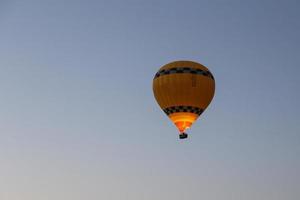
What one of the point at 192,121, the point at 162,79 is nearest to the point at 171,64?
the point at 162,79

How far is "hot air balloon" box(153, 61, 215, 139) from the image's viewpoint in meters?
56.7

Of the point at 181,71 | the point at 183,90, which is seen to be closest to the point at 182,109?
the point at 183,90

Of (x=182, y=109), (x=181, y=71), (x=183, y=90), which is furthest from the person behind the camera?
(x=182, y=109)

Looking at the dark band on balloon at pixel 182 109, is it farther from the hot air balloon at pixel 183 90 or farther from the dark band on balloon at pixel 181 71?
the dark band on balloon at pixel 181 71

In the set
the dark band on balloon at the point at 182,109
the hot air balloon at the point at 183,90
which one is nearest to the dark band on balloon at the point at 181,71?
the hot air balloon at the point at 183,90

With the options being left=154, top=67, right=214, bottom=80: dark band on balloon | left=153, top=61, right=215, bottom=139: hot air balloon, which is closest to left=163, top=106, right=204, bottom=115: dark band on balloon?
left=153, top=61, right=215, bottom=139: hot air balloon

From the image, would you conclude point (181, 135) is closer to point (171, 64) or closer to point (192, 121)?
point (192, 121)

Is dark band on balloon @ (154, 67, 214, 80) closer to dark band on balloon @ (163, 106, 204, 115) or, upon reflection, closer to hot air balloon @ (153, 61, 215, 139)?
hot air balloon @ (153, 61, 215, 139)

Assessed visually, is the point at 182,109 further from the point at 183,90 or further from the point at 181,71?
the point at 181,71

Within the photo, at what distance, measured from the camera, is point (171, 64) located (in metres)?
57.8

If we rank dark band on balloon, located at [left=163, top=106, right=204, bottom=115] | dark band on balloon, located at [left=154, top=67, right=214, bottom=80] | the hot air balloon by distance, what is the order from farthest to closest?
dark band on balloon, located at [left=163, top=106, right=204, bottom=115]
dark band on balloon, located at [left=154, top=67, right=214, bottom=80]
the hot air balloon

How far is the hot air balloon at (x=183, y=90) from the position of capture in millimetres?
56688

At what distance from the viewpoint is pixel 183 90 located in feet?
186

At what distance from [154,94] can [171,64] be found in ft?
11.0
